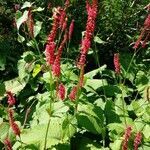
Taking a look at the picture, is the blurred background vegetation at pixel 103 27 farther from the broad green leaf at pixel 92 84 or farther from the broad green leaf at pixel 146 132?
the broad green leaf at pixel 146 132

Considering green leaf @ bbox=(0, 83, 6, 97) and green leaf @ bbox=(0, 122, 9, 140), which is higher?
green leaf @ bbox=(0, 83, 6, 97)

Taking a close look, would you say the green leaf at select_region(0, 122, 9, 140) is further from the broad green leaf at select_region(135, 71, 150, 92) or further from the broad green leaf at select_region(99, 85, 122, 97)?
the broad green leaf at select_region(135, 71, 150, 92)

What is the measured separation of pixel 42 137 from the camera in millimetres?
3510

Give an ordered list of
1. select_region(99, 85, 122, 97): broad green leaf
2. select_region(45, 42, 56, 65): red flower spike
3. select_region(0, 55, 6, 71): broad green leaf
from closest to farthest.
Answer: select_region(45, 42, 56, 65): red flower spike < select_region(99, 85, 122, 97): broad green leaf < select_region(0, 55, 6, 71): broad green leaf

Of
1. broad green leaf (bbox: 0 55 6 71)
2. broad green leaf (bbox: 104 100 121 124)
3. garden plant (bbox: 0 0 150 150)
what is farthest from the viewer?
broad green leaf (bbox: 0 55 6 71)

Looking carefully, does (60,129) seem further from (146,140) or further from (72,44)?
(72,44)

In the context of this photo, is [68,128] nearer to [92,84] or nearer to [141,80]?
[92,84]

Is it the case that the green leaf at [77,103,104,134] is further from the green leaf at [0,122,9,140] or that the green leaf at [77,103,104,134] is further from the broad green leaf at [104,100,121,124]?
the green leaf at [0,122,9,140]

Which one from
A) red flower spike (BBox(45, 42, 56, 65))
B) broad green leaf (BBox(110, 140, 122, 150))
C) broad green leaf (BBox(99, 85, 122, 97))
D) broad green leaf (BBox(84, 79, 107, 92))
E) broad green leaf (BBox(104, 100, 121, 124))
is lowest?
broad green leaf (BBox(110, 140, 122, 150))

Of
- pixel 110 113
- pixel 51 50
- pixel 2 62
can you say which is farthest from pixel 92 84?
pixel 51 50

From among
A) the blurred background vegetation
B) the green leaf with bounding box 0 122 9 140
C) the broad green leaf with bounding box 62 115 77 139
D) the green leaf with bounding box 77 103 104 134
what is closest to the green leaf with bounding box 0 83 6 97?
the green leaf with bounding box 0 122 9 140

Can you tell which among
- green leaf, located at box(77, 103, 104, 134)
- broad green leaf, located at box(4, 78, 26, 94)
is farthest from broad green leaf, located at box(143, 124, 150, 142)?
broad green leaf, located at box(4, 78, 26, 94)

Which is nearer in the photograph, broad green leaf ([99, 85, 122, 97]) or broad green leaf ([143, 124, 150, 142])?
broad green leaf ([143, 124, 150, 142])

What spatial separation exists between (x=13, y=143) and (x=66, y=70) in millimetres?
1070
